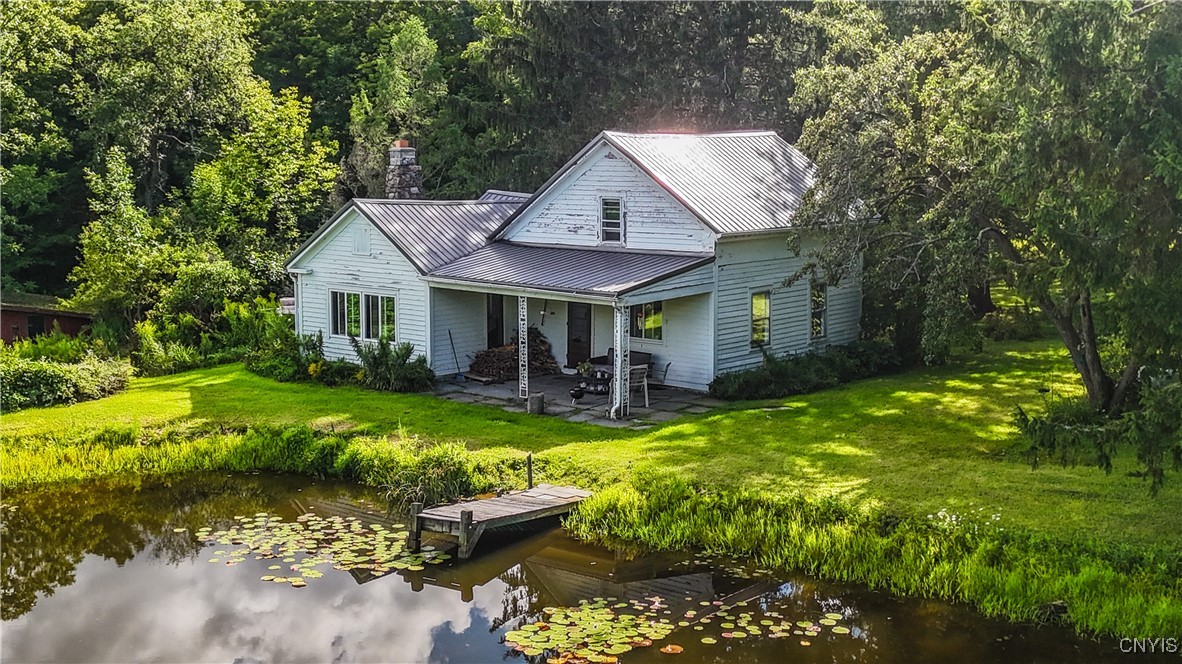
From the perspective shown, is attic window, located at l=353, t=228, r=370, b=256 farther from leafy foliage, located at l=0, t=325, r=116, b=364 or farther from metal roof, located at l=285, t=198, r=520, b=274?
leafy foliage, located at l=0, t=325, r=116, b=364

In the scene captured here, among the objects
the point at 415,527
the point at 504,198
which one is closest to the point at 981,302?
the point at 504,198

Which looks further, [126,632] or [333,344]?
[333,344]

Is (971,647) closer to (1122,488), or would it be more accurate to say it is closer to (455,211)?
(1122,488)

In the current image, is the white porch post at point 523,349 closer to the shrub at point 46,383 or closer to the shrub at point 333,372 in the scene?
the shrub at point 333,372

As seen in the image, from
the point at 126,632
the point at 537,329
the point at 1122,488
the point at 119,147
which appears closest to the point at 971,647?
the point at 1122,488

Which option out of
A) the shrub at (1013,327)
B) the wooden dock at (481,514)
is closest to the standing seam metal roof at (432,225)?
the wooden dock at (481,514)

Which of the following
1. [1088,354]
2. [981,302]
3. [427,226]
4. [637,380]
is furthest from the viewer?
[981,302]

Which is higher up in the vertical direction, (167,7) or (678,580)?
(167,7)

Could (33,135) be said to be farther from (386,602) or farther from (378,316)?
(386,602)

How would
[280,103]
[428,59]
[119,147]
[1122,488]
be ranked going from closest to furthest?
[1122,488]
[119,147]
[280,103]
[428,59]
